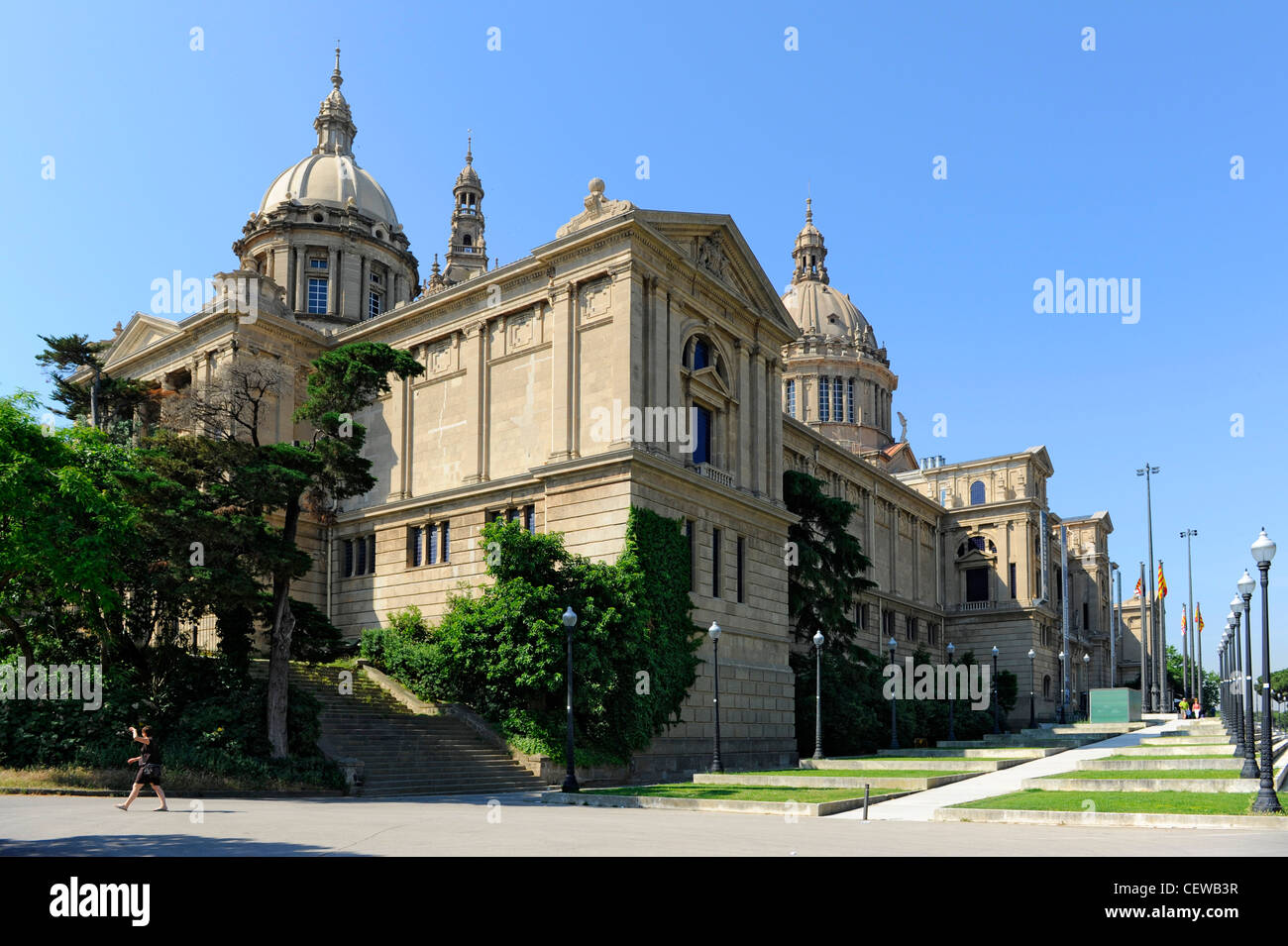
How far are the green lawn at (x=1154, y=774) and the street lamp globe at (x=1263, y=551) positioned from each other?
785cm

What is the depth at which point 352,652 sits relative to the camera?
4381cm

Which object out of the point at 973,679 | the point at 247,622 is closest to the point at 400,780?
the point at 247,622

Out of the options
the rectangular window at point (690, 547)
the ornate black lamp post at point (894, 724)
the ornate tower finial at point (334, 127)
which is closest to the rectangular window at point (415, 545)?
the rectangular window at point (690, 547)

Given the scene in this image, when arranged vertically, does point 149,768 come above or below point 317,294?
below

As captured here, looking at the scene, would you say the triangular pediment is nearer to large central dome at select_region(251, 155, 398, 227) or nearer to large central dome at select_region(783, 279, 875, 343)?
large central dome at select_region(251, 155, 398, 227)

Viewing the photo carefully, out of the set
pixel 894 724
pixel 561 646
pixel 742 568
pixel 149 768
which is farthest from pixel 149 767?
pixel 894 724

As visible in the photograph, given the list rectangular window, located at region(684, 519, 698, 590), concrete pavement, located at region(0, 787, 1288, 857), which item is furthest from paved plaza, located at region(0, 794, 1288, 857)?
rectangular window, located at region(684, 519, 698, 590)

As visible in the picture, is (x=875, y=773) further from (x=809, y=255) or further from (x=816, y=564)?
(x=809, y=255)

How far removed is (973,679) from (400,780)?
176ft

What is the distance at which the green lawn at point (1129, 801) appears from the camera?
2244 centimetres

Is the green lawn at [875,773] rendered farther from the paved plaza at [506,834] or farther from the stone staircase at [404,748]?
the paved plaza at [506,834]

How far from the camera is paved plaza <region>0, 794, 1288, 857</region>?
15.7m

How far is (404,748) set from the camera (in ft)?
107

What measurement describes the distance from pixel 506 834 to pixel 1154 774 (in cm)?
2151
